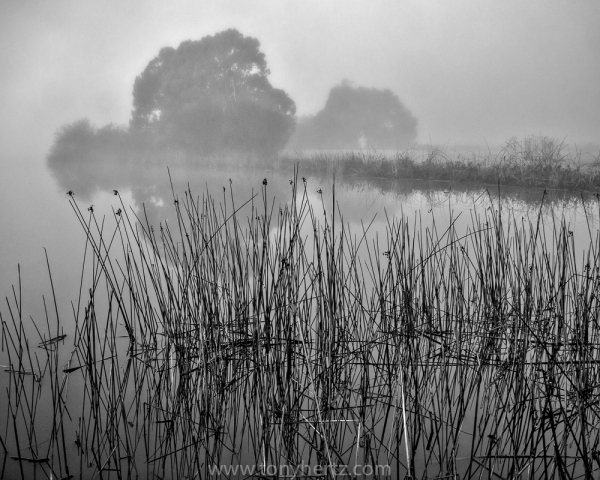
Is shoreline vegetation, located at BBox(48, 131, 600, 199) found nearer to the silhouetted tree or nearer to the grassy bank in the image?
the grassy bank

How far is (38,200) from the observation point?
6.09m

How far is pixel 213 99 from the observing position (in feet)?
26.2

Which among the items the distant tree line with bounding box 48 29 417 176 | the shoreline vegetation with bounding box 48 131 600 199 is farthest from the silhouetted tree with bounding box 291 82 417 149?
the shoreline vegetation with bounding box 48 131 600 199

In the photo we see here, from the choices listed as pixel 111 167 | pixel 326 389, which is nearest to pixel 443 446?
pixel 326 389

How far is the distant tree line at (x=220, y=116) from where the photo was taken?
23.8 feet

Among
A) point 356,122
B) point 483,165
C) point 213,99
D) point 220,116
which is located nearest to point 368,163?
point 356,122

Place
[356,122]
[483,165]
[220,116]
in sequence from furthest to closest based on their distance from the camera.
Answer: [220,116]
[356,122]
[483,165]

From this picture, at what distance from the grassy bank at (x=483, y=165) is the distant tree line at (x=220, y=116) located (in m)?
0.33

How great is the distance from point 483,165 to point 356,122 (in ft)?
6.41

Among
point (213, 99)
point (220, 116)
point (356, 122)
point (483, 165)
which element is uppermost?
point (213, 99)

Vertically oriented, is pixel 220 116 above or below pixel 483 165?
above

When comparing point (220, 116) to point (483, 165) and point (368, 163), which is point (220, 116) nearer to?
point (368, 163)

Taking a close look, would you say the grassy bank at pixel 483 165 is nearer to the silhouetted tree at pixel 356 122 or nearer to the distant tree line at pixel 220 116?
the silhouetted tree at pixel 356 122

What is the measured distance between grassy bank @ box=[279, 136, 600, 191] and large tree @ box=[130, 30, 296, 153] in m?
0.62
